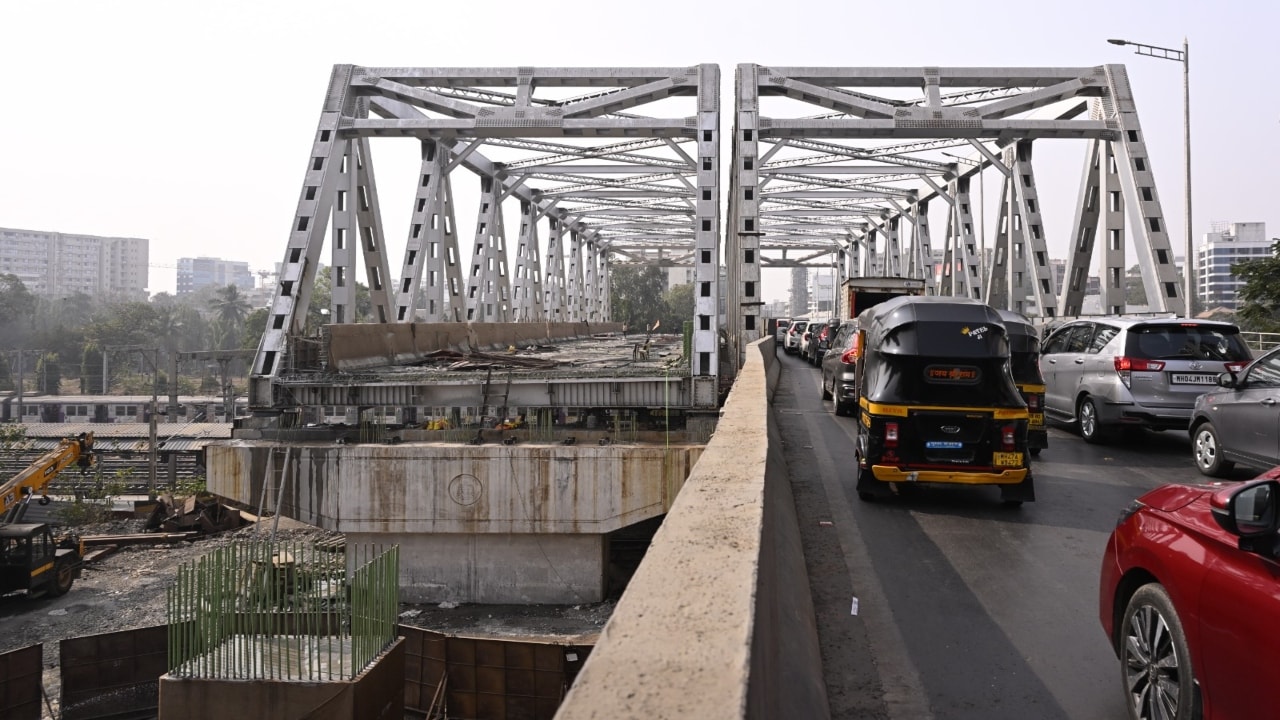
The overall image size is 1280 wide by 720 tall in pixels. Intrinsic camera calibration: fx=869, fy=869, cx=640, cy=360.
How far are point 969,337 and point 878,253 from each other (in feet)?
162

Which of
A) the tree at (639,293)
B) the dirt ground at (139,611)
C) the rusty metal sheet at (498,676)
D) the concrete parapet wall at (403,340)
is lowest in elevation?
the dirt ground at (139,611)

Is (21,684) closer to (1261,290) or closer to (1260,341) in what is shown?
(1260,341)

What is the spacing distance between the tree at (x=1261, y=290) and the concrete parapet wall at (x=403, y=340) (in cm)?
2524

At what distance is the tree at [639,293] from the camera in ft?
358

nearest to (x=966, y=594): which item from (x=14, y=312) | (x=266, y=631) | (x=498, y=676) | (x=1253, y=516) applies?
(x=1253, y=516)

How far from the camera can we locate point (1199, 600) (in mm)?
3311

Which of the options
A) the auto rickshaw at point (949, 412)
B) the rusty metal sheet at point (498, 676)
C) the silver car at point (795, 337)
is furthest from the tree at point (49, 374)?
the auto rickshaw at point (949, 412)

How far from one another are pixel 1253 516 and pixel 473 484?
45.8ft

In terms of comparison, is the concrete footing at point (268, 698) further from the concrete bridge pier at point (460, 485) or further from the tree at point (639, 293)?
the tree at point (639, 293)

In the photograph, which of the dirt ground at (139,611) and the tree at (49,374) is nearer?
the dirt ground at (139,611)

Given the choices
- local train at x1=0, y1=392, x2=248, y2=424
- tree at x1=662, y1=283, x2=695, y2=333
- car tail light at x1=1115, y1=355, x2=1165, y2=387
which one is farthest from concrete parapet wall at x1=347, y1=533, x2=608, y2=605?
tree at x1=662, y1=283, x2=695, y2=333

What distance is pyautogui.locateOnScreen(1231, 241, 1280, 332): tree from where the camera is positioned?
28750 millimetres

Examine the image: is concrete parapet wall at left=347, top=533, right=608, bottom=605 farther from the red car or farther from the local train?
the local train

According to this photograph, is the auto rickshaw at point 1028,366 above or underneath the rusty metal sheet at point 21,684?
above
